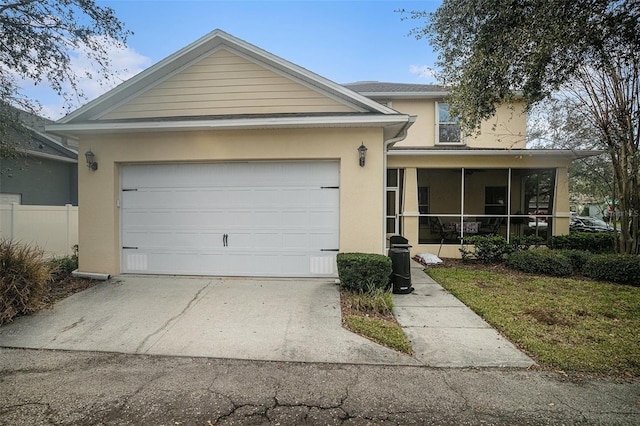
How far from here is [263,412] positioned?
2666 mm

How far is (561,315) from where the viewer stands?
504 cm

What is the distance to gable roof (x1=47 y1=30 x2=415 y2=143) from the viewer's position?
6.29m

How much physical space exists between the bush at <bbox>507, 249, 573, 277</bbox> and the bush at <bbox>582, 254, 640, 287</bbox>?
18.1 inches

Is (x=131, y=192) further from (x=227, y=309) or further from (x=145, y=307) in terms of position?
(x=227, y=309)

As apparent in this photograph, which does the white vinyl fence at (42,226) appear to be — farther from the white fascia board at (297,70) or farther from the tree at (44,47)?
the white fascia board at (297,70)

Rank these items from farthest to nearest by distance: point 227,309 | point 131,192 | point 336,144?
point 131,192
point 336,144
point 227,309

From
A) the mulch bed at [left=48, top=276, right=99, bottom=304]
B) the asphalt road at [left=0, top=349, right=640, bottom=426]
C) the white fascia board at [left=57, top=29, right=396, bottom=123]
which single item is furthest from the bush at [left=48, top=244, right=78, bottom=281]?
the asphalt road at [left=0, top=349, right=640, bottom=426]

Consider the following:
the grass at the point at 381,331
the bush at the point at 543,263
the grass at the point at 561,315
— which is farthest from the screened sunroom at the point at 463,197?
the grass at the point at 381,331

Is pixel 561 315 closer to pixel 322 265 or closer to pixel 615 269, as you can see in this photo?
pixel 615 269

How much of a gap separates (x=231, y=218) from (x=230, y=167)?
1.14 m

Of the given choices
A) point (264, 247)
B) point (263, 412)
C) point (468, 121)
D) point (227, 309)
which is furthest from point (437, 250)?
point (263, 412)

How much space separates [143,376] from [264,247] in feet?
12.1

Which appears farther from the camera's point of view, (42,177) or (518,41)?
(42,177)

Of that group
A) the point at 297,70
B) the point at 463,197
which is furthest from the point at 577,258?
the point at 297,70
